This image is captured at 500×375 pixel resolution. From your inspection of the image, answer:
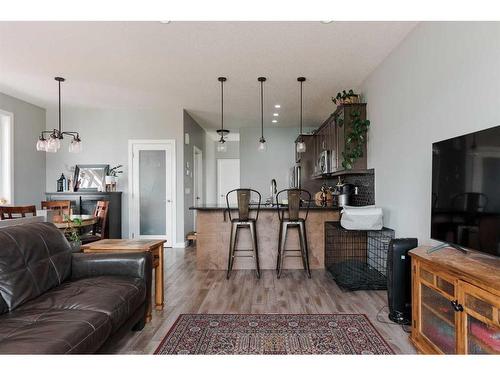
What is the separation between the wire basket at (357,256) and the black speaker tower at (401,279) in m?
0.83

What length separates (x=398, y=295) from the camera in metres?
2.53

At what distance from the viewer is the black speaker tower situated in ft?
8.20

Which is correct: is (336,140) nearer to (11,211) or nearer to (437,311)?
(437,311)

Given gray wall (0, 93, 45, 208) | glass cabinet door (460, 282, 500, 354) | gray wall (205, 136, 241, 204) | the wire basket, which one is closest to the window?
gray wall (0, 93, 45, 208)

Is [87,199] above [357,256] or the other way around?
above

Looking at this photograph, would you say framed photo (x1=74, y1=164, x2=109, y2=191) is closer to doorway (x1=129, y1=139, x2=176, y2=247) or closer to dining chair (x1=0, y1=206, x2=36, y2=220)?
doorway (x1=129, y1=139, x2=176, y2=247)

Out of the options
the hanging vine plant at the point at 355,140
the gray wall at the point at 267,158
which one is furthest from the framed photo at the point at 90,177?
the hanging vine plant at the point at 355,140

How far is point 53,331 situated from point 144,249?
122 centimetres

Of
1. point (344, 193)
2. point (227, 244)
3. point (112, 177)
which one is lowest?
point (227, 244)

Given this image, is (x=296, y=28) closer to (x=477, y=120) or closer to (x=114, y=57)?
(x=477, y=120)

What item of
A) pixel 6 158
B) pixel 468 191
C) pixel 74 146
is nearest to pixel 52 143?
pixel 74 146

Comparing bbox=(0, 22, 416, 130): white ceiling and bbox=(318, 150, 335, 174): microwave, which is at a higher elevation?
bbox=(0, 22, 416, 130): white ceiling

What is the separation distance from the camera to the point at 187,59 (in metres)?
3.70

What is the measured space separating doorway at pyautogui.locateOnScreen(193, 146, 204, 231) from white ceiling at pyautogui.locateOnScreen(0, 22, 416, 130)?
2041 mm
